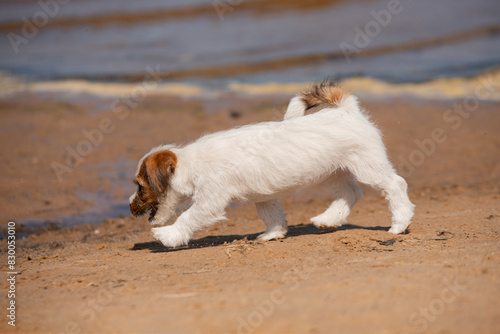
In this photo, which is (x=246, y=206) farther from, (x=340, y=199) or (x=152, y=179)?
(x=152, y=179)

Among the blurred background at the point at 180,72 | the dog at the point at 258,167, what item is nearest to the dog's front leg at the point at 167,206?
the dog at the point at 258,167

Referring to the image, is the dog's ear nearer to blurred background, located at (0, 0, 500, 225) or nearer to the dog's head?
the dog's head

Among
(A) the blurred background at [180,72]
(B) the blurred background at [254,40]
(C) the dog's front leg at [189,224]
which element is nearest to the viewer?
(C) the dog's front leg at [189,224]

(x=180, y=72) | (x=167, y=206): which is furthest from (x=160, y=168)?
(x=180, y=72)

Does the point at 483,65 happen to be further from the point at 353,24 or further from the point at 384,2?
the point at 384,2

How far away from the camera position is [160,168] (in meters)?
7.33

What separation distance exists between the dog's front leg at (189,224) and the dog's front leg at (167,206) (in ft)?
1.24

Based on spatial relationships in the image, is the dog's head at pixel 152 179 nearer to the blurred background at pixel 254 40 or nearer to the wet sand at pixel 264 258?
the wet sand at pixel 264 258

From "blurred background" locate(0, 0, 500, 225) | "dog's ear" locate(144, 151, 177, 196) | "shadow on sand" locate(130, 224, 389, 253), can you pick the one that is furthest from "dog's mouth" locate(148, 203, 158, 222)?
"blurred background" locate(0, 0, 500, 225)

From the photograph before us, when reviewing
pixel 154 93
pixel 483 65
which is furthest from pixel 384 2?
pixel 154 93

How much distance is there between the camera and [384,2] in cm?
3556

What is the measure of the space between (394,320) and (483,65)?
1702 centimetres

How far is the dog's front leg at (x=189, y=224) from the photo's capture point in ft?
23.6

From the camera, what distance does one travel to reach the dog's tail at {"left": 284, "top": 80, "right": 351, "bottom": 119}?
7.88 m
